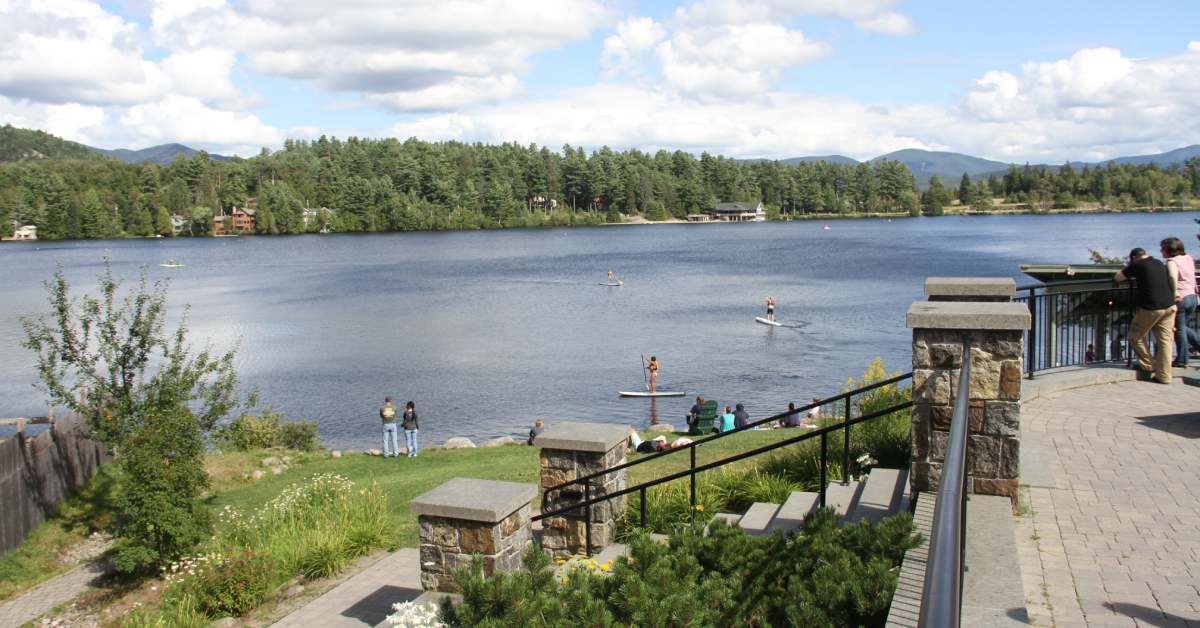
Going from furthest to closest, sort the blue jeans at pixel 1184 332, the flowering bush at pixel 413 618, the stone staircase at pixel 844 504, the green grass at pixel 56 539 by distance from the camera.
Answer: the green grass at pixel 56 539 → the blue jeans at pixel 1184 332 → the stone staircase at pixel 844 504 → the flowering bush at pixel 413 618

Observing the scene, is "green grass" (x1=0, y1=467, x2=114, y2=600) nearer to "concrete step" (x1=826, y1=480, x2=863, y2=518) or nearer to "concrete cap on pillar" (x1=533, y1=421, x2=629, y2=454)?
"concrete cap on pillar" (x1=533, y1=421, x2=629, y2=454)

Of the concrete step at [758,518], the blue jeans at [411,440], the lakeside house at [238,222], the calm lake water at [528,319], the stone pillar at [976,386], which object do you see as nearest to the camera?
the stone pillar at [976,386]

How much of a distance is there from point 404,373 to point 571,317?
1814 cm

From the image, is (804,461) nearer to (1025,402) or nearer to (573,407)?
(1025,402)

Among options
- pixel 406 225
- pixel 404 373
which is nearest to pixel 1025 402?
pixel 404 373

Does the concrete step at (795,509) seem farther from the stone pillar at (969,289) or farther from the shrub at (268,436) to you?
the shrub at (268,436)

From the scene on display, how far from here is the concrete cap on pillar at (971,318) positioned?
5652 mm

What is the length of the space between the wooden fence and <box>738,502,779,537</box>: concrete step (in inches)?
486

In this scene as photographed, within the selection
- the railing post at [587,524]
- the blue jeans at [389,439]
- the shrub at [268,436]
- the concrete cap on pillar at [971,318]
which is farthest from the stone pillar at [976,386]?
the shrub at [268,436]

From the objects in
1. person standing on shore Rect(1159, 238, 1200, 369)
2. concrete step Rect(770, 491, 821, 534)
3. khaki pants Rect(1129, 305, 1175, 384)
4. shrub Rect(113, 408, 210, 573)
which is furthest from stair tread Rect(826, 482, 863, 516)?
shrub Rect(113, 408, 210, 573)

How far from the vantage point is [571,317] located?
2126 inches

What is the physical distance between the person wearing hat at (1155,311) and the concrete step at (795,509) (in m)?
5.55

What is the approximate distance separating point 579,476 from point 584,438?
39 cm

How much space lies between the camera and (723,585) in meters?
5.35
